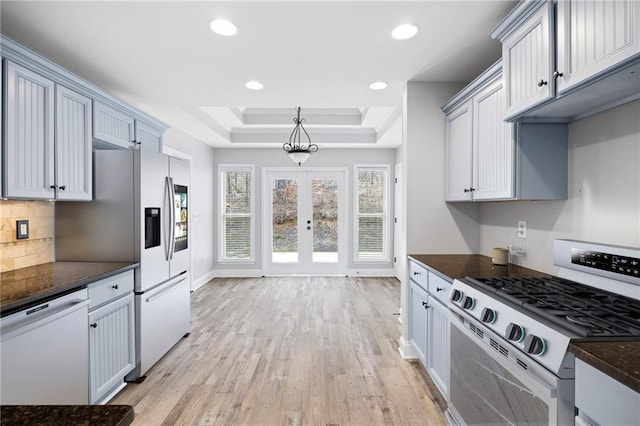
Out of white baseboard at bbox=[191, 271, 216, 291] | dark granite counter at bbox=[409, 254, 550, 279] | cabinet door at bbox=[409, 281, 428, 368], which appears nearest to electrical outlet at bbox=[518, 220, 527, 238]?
dark granite counter at bbox=[409, 254, 550, 279]

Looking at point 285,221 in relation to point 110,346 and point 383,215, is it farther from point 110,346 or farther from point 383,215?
point 110,346

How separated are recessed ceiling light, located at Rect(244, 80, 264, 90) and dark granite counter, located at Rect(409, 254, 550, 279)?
209cm

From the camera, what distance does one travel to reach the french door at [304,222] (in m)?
6.19

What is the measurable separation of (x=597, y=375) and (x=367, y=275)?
5.30 m

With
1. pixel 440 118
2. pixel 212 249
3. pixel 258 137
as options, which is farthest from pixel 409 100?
pixel 212 249

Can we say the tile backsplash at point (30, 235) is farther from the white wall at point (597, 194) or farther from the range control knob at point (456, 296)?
the white wall at point (597, 194)

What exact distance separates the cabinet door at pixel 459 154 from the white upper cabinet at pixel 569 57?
0.68 metres

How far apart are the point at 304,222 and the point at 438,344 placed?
412 cm

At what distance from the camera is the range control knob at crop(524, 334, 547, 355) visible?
46.2 inches

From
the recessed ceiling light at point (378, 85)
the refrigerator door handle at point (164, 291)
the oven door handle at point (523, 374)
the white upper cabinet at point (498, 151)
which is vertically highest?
the recessed ceiling light at point (378, 85)

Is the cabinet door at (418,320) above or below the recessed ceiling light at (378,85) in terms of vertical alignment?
below

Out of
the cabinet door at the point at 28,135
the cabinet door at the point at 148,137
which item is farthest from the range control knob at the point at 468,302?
the cabinet door at the point at 148,137

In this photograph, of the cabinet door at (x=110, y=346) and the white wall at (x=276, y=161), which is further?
the white wall at (x=276, y=161)

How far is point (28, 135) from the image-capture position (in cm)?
208
